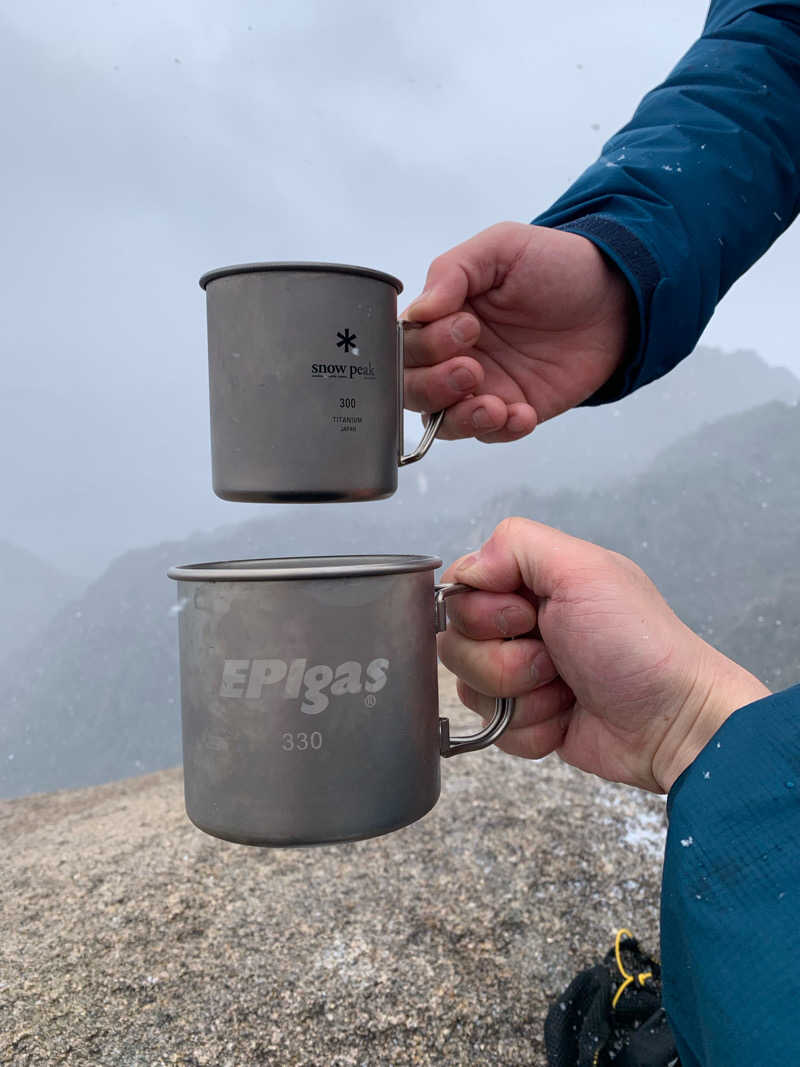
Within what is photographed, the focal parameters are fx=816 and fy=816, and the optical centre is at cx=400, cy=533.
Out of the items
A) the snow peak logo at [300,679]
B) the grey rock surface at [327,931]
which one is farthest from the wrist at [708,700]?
the grey rock surface at [327,931]

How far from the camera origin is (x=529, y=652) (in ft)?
3.59

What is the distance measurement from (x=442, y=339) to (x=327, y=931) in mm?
1216

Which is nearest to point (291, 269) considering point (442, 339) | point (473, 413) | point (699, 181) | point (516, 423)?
point (442, 339)

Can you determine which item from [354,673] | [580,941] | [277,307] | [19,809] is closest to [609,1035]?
[580,941]

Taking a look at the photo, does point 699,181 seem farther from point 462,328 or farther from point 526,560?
point 526,560

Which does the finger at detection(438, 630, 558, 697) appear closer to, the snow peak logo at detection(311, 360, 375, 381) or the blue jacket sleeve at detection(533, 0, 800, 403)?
the snow peak logo at detection(311, 360, 375, 381)

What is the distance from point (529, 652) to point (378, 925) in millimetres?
918

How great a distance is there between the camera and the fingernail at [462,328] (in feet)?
3.97

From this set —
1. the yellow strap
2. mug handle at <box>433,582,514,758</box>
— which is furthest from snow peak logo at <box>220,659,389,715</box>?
the yellow strap

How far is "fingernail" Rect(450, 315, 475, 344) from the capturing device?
1211 millimetres

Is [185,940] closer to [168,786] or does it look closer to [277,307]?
[168,786]

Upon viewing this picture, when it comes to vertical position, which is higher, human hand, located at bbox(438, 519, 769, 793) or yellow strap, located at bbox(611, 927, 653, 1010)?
human hand, located at bbox(438, 519, 769, 793)

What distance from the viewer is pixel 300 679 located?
2.57 feet

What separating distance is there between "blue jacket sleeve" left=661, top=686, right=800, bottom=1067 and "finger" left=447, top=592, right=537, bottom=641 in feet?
1.09
